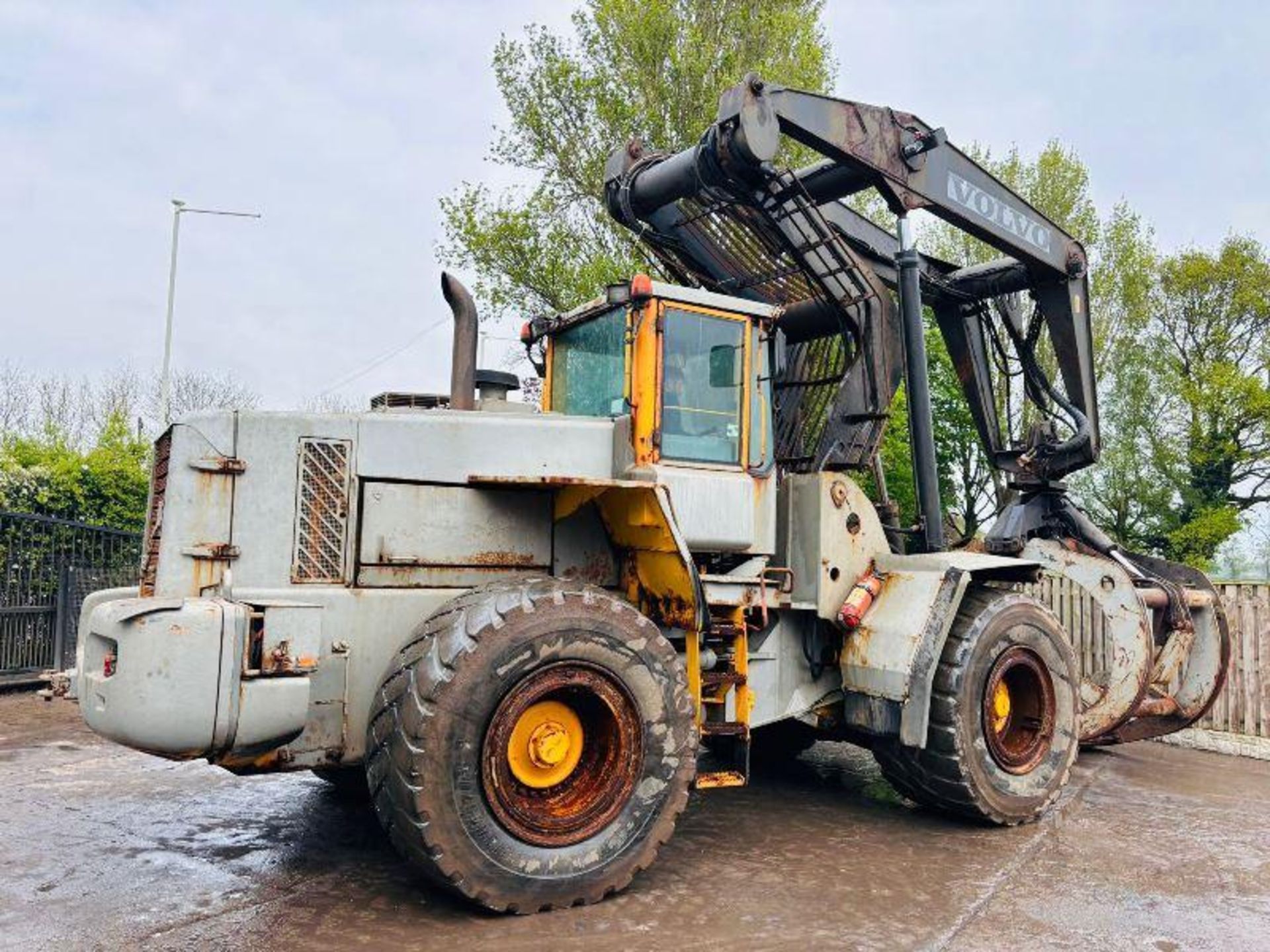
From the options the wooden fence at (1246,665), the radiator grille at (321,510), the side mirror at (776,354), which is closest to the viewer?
the radiator grille at (321,510)

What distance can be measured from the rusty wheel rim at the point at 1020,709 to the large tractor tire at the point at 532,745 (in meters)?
2.36

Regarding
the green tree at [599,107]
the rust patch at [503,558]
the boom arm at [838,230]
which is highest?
the green tree at [599,107]

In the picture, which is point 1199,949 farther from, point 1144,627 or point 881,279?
point 881,279

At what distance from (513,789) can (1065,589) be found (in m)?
8.11

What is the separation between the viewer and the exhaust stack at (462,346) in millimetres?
5086

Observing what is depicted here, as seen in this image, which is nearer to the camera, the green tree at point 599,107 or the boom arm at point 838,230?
the boom arm at point 838,230

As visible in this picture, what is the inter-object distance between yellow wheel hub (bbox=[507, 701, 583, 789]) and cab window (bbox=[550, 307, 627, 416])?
1615 millimetres

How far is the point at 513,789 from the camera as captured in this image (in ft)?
13.9

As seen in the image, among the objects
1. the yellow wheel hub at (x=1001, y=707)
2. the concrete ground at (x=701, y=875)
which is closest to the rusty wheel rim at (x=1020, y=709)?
the yellow wheel hub at (x=1001, y=707)

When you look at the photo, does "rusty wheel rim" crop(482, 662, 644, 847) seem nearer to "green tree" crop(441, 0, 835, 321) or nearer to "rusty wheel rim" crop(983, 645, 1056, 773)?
"rusty wheel rim" crop(983, 645, 1056, 773)

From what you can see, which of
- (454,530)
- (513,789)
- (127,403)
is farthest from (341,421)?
(127,403)

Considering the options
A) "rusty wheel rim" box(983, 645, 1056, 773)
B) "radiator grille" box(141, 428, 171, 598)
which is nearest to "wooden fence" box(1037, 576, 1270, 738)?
"rusty wheel rim" box(983, 645, 1056, 773)

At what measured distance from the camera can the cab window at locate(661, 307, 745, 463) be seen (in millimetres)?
5230

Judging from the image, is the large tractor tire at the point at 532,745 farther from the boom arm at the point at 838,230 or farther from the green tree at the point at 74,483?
the green tree at the point at 74,483
